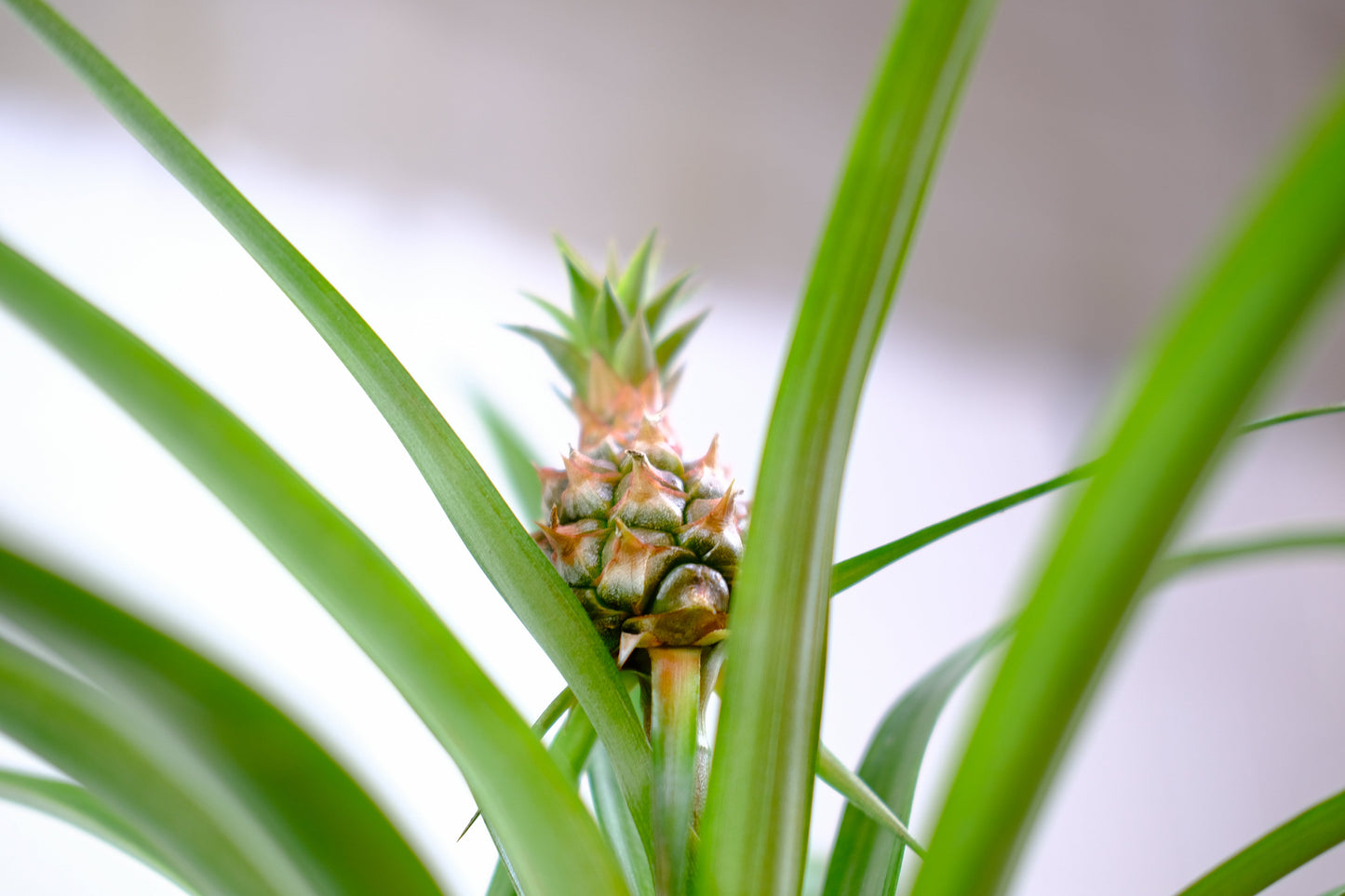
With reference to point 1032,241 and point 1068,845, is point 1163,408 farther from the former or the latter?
point 1032,241

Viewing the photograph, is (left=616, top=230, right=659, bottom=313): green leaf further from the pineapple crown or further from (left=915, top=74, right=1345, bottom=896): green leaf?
(left=915, top=74, right=1345, bottom=896): green leaf

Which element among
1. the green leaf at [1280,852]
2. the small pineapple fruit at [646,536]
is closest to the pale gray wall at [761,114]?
the small pineapple fruit at [646,536]

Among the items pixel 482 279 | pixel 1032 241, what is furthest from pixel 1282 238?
pixel 1032 241

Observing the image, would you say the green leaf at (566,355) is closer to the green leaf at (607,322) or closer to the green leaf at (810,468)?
the green leaf at (607,322)

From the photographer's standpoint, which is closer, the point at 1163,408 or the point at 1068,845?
the point at 1163,408

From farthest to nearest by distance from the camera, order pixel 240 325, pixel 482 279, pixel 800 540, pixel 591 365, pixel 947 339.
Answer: pixel 947 339
pixel 482 279
pixel 240 325
pixel 591 365
pixel 800 540
